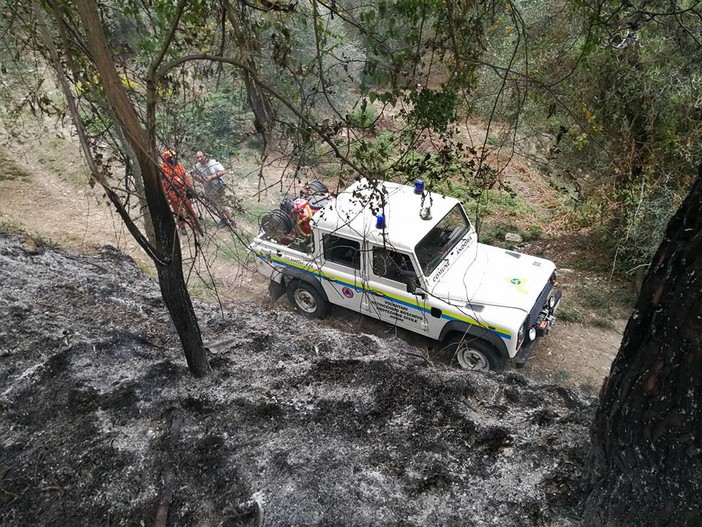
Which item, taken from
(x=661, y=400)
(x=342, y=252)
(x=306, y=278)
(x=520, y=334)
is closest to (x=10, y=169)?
(x=306, y=278)

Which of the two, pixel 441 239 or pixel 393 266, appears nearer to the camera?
pixel 393 266

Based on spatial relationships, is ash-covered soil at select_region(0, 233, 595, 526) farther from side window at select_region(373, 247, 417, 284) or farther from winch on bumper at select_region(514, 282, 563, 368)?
winch on bumper at select_region(514, 282, 563, 368)

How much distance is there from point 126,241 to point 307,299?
2519 mm

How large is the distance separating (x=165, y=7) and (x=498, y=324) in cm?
405

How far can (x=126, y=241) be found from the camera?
20.5 feet

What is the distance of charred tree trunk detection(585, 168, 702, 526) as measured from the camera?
150 cm

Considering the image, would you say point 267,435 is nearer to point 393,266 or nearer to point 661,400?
point 661,400

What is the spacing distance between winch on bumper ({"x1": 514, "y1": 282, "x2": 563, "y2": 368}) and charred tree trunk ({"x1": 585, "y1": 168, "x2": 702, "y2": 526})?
329 cm

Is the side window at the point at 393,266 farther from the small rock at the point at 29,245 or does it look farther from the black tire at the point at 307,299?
the small rock at the point at 29,245

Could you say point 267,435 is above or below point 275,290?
below

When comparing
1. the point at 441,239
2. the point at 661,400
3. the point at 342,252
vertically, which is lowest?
the point at 342,252

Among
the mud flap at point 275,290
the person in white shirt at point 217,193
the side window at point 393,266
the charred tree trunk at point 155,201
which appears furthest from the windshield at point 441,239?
the charred tree trunk at point 155,201

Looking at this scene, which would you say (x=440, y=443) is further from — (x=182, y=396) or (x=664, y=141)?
(x=664, y=141)

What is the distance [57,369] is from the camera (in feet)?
12.4
